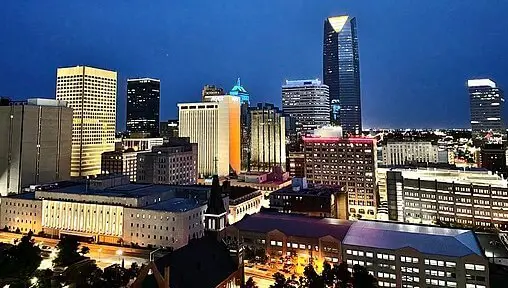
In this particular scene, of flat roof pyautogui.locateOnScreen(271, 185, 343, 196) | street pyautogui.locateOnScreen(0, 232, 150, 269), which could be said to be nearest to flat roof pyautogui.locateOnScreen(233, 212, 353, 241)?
flat roof pyautogui.locateOnScreen(271, 185, 343, 196)

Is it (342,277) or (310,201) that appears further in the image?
(310,201)

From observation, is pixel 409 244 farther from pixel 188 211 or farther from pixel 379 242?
pixel 188 211

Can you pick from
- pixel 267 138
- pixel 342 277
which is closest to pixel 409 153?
pixel 267 138

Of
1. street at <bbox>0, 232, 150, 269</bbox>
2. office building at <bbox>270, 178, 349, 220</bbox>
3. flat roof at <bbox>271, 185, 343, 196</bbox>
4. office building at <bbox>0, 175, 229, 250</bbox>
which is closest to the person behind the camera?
street at <bbox>0, 232, 150, 269</bbox>

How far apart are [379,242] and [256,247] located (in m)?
22.4

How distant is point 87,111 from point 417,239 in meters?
150

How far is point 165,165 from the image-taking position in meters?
128

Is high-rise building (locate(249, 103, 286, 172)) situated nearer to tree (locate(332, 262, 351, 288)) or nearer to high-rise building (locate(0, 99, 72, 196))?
high-rise building (locate(0, 99, 72, 196))

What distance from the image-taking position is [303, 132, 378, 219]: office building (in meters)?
117

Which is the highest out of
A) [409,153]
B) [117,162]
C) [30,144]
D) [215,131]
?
[215,131]

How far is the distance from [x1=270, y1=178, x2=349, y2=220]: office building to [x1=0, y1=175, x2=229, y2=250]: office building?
15.6m

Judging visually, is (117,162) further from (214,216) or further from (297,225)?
(297,225)

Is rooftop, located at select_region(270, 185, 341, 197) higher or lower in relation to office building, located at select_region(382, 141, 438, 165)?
lower

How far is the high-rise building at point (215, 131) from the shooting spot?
181500 millimetres
